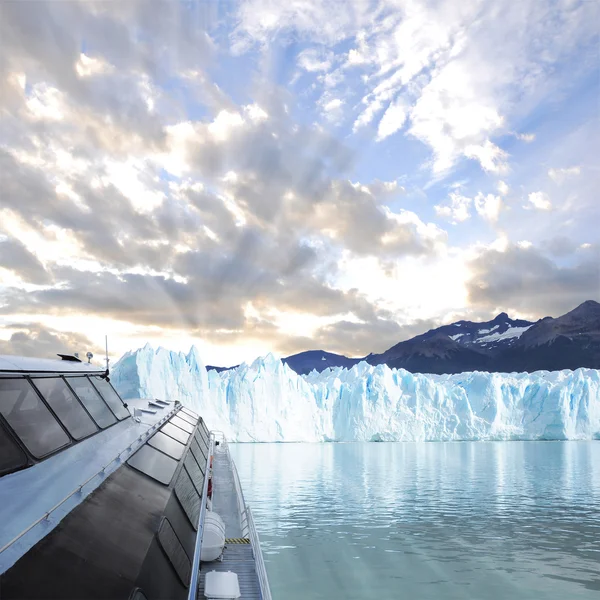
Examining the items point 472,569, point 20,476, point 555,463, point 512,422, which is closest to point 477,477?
point 555,463

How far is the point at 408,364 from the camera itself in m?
194

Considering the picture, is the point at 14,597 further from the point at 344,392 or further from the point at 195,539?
the point at 344,392

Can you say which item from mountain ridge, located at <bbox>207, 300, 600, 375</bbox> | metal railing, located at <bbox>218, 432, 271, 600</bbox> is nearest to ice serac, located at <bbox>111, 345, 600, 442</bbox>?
metal railing, located at <bbox>218, 432, 271, 600</bbox>

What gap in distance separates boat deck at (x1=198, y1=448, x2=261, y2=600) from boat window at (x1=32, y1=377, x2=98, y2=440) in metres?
2.66

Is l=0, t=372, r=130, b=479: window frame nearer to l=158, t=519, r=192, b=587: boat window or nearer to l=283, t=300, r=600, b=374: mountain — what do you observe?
l=158, t=519, r=192, b=587: boat window

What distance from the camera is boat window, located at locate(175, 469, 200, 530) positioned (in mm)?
5723

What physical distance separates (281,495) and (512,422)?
1836 inches

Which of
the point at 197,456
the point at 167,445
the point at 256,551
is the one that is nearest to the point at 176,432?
the point at 197,456

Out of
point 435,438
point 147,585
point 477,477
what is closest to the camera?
point 147,585

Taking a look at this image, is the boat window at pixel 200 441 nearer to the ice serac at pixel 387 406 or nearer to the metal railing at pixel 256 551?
the metal railing at pixel 256 551

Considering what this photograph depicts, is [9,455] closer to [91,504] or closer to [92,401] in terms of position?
[91,504]

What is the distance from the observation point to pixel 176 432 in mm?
10188

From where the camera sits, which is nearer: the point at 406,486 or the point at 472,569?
the point at 472,569

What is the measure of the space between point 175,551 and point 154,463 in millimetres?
2001
